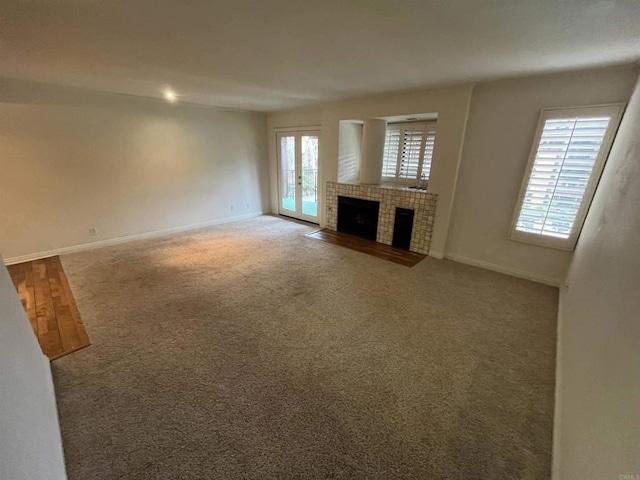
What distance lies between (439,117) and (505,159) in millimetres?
1022

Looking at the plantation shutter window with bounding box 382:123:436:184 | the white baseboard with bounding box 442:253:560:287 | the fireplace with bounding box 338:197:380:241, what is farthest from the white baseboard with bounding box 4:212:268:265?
the white baseboard with bounding box 442:253:560:287

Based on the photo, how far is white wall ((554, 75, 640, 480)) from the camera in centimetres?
86

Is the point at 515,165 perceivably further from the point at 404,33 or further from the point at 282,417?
the point at 282,417

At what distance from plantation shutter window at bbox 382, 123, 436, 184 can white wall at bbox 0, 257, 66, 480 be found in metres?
4.64

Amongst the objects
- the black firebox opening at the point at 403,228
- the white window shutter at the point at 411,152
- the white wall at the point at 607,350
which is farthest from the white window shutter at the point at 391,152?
the white wall at the point at 607,350

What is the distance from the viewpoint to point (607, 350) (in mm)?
1143

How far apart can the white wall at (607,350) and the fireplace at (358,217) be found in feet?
9.38

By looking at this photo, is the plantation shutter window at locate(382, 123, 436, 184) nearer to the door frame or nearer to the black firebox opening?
the black firebox opening

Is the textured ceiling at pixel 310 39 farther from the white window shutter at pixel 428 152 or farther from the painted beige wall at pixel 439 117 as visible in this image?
the white window shutter at pixel 428 152

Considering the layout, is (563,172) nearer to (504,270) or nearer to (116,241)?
(504,270)

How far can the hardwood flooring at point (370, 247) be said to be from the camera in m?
3.92

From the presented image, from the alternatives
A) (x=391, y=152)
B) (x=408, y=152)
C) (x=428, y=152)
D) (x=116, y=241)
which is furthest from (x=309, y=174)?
(x=116, y=241)

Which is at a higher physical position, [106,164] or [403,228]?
[106,164]

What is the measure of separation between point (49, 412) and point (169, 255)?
277cm
